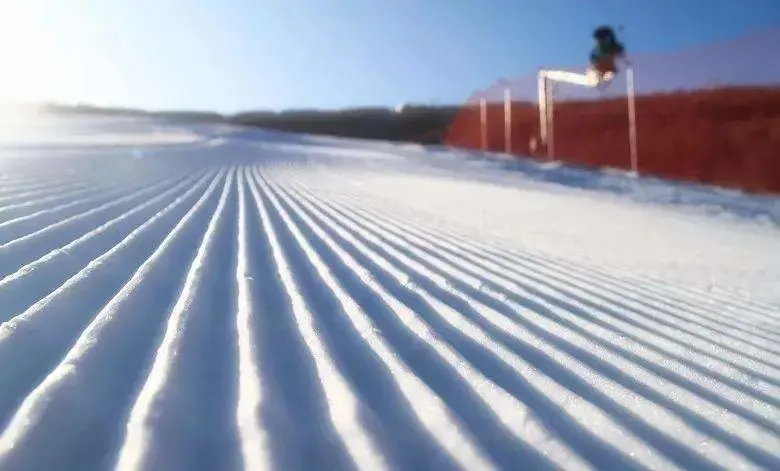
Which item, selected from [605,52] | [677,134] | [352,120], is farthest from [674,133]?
[352,120]

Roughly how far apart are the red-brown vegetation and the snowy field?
541 inches

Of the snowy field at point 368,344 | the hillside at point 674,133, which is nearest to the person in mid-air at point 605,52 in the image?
the hillside at point 674,133

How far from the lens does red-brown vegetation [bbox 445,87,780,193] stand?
20266 millimetres

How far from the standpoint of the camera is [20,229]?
5.33 meters

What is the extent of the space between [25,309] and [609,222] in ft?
22.5

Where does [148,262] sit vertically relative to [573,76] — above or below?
below

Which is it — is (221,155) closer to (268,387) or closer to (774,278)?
(774,278)

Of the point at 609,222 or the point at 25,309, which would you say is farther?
the point at 609,222

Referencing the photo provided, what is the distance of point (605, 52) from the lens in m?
18.9

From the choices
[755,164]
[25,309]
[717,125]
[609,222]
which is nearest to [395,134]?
[717,125]

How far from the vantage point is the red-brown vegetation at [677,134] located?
2027 cm

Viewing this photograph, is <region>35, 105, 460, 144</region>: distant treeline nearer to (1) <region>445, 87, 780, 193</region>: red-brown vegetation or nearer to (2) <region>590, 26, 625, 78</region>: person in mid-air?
(1) <region>445, 87, 780, 193</region>: red-brown vegetation

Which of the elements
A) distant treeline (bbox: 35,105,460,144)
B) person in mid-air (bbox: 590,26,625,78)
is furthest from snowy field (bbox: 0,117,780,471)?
distant treeline (bbox: 35,105,460,144)

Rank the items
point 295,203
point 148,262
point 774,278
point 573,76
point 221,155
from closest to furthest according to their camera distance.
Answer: point 148,262, point 774,278, point 295,203, point 221,155, point 573,76
